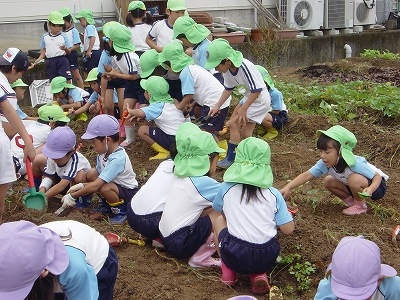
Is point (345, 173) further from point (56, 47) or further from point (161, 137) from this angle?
point (56, 47)

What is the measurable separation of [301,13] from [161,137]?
26.6 feet

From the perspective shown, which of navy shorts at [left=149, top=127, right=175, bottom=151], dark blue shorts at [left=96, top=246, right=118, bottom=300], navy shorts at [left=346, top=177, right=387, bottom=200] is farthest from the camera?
navy shorts at [left=149, top=127, right=175, bottom=151]

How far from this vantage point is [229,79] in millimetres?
Result: 6262

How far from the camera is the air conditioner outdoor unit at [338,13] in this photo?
14.1 meters

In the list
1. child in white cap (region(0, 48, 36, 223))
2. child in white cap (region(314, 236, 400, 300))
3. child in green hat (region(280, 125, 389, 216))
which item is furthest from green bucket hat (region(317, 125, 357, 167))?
child in white cap (region(0, 48, 36, 223))

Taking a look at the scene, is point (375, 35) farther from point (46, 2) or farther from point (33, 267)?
point (33, 267)

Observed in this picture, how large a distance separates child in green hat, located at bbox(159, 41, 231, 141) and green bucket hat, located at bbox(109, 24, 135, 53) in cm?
84

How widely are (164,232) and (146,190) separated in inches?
14.3

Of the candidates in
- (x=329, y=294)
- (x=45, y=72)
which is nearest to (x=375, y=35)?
(x=45, y=72)

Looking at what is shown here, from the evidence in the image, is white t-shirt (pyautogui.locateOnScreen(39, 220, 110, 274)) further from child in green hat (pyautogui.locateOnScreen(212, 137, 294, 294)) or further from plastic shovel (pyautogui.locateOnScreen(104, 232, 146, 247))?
plastic shovel (pyautogui.locateOnScreen(104, 232, 146, 247))

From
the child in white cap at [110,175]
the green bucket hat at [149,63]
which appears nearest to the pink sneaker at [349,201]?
the child in white cap at [110,175]

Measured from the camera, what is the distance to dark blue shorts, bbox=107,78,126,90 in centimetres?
761

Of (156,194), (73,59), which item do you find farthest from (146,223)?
(73,59)

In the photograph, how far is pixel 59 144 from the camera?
203 inches
